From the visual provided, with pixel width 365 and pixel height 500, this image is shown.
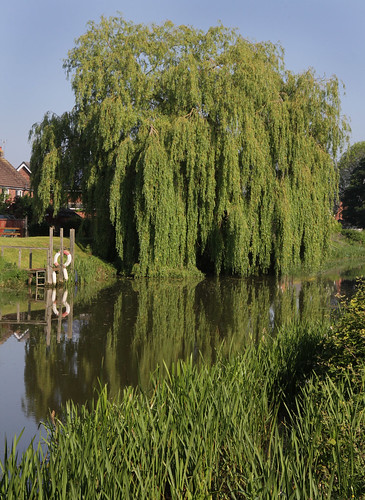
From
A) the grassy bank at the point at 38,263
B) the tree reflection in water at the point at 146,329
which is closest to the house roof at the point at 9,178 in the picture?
the grassy bank at the point at 38,263

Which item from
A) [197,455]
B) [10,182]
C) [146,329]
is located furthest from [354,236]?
[197,455]

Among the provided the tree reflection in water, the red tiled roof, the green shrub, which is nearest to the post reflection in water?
the tree reflection in water

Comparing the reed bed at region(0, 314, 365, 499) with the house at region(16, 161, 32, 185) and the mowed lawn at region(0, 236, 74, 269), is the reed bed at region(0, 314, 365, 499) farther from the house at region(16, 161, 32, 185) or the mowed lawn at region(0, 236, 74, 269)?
the house at region(16, 161, 32, 185)

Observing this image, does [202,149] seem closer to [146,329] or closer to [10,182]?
[146,329]

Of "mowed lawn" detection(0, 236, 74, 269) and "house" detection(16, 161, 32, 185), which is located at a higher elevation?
"house" detection(16, 161, 32, 185)

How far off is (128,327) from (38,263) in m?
10.2

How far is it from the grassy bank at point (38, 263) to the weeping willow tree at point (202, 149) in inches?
41.0

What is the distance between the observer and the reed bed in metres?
4.46

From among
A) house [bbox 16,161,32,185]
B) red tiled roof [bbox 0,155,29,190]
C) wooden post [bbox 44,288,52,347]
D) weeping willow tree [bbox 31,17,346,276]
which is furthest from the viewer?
house [bbox 16,161,32,185]

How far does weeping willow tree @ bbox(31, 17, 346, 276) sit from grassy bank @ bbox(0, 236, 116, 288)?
1.04 meters

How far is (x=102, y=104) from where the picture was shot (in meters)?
23.7

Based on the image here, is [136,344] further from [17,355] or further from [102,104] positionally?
[102,104]

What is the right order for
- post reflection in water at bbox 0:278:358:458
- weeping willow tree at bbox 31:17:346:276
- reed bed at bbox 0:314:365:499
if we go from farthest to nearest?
weeping willow tree at bbox 31:17:346:276, post reflection in water at bbox 0:278:358:458, reed bed at bbox 0:314:365:499

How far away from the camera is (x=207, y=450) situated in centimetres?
516
